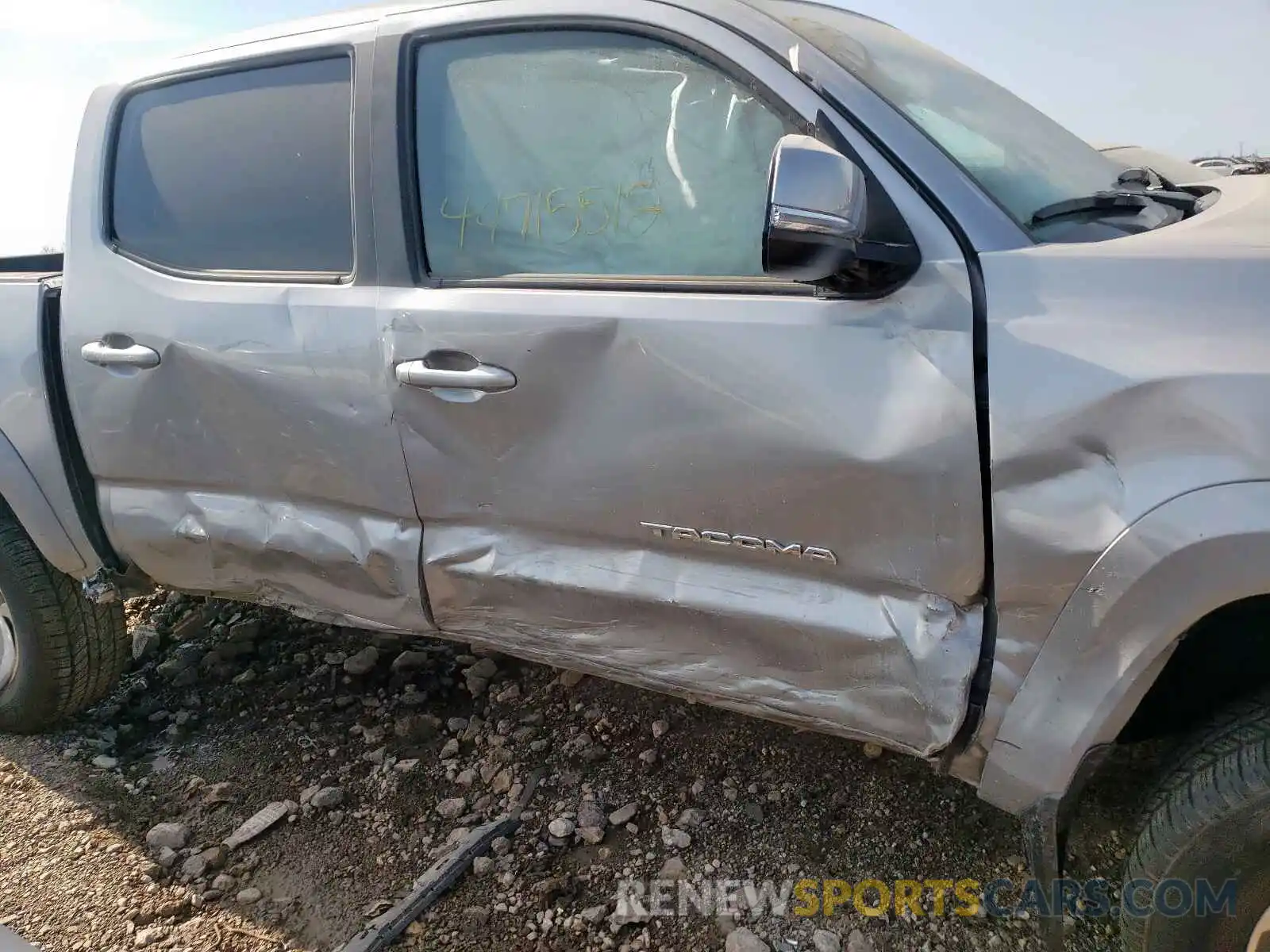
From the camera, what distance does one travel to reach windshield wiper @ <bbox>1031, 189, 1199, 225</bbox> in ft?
5.40

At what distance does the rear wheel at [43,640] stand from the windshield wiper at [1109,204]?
2.78 metres

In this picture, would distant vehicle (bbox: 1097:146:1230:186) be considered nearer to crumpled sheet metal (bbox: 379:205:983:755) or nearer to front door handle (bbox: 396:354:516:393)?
crumpled sheet metal (bbox: 379:205:983:755)

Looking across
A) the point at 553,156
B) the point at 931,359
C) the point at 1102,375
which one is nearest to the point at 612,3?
the point at 553,156

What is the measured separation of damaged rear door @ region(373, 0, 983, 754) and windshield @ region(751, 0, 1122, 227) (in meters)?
0.19

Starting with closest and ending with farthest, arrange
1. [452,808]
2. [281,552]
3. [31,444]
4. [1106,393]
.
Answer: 1. [1106,393]
2. [281,552]
3. [452,808]
4. [31,444]

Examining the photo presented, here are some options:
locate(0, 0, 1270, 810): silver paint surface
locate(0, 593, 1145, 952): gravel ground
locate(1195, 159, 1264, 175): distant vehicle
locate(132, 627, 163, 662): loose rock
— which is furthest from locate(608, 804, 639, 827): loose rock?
locate(1195, 159, 1264, 175): distant vehicle

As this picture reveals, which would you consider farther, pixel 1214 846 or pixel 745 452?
pixel 745 452

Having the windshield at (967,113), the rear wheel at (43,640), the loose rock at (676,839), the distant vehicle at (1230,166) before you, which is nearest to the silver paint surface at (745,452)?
the windshield at (967,113)

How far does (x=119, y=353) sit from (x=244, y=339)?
1.35ft

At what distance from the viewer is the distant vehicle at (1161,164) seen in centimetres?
235

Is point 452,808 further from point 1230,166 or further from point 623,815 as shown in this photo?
point 1230,166

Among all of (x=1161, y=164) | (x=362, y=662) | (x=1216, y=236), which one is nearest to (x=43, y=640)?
(x=362, y=662)

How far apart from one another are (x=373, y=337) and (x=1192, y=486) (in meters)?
1.58

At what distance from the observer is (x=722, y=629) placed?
179 centimetres
